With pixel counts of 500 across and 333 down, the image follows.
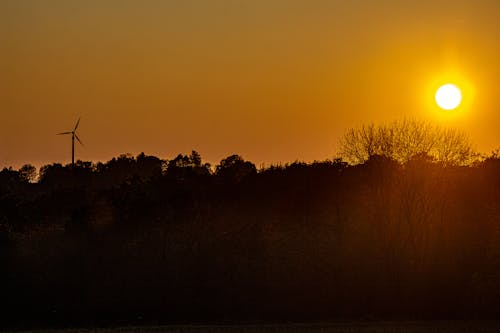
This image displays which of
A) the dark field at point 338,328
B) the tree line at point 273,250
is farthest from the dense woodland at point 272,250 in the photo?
the dark field at point 338,328

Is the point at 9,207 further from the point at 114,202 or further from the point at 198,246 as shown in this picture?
the point at 198,246

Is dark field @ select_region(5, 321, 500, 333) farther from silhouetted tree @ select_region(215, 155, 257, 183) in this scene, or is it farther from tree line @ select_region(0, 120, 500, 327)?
silhouetted tree @ select_region(215, 155, 257, 183)

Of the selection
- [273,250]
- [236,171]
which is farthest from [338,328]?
[236,171]

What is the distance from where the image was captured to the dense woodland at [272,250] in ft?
198

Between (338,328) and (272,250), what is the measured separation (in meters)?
16.6

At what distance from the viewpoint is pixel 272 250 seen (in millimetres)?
67938

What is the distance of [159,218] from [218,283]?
443 inches

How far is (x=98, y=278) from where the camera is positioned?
64.7 meters

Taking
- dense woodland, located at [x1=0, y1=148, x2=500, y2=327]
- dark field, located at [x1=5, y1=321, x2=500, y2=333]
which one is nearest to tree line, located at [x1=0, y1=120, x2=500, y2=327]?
dense woodland, located at [x1=0, y1=148, x2=500, y2=327]

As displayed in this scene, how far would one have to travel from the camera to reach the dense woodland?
198 feet

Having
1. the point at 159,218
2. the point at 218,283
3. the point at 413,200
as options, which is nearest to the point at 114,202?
the point at 159,218

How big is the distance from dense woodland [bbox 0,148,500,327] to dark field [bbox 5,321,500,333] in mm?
4222

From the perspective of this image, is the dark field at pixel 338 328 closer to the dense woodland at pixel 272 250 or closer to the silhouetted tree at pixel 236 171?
the dense woodland at pixel 272 250

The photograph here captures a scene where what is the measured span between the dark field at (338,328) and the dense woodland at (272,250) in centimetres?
422
